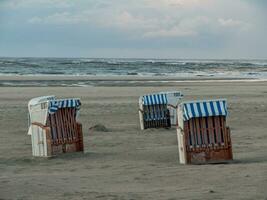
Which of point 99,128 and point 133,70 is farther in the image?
point 133,70

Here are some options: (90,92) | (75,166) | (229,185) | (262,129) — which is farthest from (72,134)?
(90,92)

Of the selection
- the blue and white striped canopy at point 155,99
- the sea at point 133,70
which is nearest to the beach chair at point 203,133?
the blue and white striped canopy at point 155,99

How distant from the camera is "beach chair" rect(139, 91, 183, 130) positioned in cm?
1736

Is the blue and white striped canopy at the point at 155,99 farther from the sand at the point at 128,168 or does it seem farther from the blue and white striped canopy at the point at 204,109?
the blue and white striped canopy at the point at 204,109

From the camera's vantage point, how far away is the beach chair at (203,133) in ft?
37.0

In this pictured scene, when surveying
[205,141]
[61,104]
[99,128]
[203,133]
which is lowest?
[99,128]

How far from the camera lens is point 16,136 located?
632 inches

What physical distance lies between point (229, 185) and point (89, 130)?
29.4 feet

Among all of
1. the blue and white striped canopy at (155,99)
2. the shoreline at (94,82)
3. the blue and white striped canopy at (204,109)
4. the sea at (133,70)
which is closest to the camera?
the blue and white striped canopy at (204,109)

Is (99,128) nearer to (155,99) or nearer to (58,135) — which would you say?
(155,99)

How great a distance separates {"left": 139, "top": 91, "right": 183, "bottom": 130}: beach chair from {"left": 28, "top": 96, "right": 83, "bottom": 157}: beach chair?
4.43 meters

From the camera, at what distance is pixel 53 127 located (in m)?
12.8

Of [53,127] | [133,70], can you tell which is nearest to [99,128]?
[53,127]

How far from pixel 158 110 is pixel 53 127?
5.35 m
